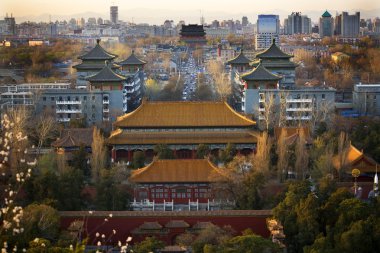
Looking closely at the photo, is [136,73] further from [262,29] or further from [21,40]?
[262,29]

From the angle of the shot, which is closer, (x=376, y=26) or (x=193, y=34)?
(x=193, y=34)

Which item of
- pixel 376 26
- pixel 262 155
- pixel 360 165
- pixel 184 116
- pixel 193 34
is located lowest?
pixel 360 165

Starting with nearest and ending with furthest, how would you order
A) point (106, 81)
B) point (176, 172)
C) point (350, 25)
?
point (176, 172) → point (106, 81) → point (350, 25)

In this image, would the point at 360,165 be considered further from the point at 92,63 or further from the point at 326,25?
the point at 326,25

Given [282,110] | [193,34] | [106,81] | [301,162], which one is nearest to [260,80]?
[282,110]

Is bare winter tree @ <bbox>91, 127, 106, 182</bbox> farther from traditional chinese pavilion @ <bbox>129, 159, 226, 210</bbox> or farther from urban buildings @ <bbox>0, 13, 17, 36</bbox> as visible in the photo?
urban buildings @ <bbox>0, 13, 17, 36</bbox>

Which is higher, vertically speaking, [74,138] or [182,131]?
[182,131]

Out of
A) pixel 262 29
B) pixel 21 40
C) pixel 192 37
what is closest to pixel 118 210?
pixel 21 40
